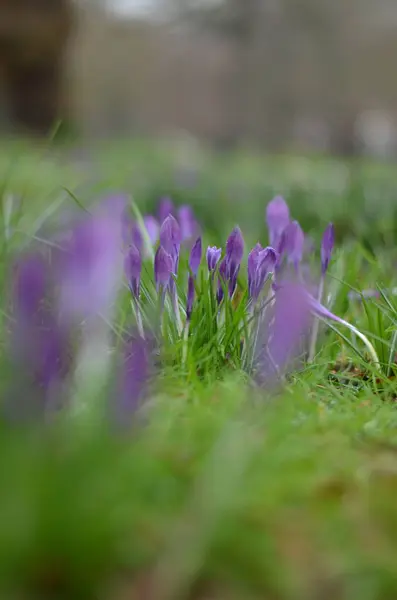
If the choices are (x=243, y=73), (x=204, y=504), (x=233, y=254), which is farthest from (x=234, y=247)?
A: (x=243, y=73)

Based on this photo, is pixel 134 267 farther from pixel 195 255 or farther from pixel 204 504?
pixel 204 504

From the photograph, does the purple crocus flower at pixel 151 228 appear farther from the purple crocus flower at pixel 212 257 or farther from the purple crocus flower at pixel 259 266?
the purple crocus flower at pixel 259 266

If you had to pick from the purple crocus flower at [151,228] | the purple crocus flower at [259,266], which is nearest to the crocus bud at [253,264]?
the purple crocus flower at [259,266]

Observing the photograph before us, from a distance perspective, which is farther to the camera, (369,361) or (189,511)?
(369,361)

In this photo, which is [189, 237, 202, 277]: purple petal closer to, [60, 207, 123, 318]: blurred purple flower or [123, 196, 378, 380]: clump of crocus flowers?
[123, 196, 378, 380]: clump of crocus flowers

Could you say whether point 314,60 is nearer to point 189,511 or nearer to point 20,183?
point 20,183

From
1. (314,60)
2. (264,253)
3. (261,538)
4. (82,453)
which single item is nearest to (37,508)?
(82,453)

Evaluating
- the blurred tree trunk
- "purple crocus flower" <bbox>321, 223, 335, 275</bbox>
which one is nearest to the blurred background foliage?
the blurred tree trunk
